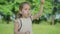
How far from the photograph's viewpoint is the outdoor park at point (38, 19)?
2777 millimetres

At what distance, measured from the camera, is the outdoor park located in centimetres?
278

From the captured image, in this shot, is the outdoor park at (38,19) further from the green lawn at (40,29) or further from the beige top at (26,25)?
the beige top at (26,25)

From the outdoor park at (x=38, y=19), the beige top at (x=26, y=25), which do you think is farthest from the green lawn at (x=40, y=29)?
the beige top at (x=26, y=25)

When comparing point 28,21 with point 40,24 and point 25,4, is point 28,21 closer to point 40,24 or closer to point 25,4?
point 25,4

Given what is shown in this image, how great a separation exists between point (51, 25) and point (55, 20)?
9 cm

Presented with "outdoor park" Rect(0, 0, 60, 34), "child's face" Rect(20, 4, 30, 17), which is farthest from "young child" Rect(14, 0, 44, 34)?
"outdoor park" Rect(0, 0, 60, 34)

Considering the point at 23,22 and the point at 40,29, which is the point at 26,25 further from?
the point at 40,29

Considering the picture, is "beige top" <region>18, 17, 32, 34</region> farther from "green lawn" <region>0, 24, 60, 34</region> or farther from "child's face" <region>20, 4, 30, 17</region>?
"green lawn" <region>0, 24, 60, 34</region>

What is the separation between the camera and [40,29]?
9.23ft

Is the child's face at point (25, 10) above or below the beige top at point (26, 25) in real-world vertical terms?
above

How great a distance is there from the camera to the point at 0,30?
285cm

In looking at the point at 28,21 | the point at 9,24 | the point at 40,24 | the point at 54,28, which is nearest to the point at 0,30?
the point at 9,24

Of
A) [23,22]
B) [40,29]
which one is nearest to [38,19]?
[40,29]

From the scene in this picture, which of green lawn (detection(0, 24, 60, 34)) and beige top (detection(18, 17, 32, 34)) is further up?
beige top (detection(18, 17, 32, 34))
